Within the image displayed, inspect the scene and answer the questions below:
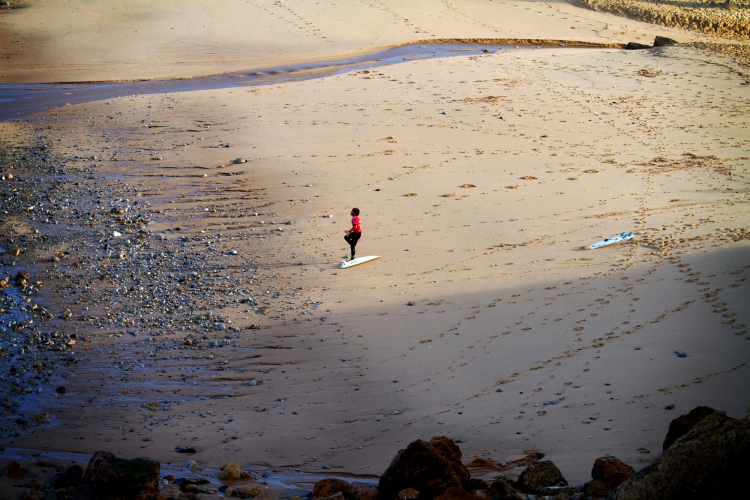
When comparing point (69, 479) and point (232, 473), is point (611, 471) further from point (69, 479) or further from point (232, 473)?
point (69, 479)

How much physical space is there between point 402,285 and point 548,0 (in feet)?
83.3

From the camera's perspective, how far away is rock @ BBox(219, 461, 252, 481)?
5.63 m

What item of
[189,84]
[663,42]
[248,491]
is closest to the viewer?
[248,491]

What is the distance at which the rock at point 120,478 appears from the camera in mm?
4855

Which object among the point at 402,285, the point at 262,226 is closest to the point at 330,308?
the point at 402,285

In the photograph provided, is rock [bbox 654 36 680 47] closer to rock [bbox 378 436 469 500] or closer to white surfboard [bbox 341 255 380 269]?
white surfboard [bbox 341 255 380 269]

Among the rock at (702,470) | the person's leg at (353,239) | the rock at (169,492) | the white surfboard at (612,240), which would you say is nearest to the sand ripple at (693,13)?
the white surfboard at (612,240)

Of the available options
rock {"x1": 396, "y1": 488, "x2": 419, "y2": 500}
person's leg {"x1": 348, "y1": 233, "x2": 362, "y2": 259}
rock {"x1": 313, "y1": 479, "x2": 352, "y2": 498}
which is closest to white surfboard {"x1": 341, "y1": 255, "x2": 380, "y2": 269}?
person's leg {"x1": 348, "y1": 233, "x2": 362, "y2": 259}

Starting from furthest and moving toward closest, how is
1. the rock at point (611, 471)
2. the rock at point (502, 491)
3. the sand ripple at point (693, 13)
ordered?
the sand ripple at point (693, 13), the rock at point (611, 471), the rock at point (502, 491)

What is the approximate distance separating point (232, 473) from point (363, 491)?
120 centimetres

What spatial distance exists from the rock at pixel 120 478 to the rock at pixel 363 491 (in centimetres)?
142

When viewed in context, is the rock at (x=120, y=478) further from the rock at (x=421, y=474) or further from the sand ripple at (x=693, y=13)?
the sand ripple at (x=693, y=13)

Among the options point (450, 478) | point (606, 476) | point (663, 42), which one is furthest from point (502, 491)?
point (663, 42)

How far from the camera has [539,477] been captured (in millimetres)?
5133
